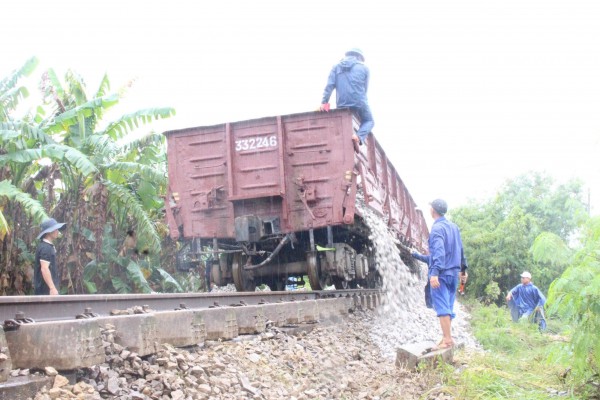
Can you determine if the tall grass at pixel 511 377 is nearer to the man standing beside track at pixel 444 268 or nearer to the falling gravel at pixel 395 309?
the man standing beside track at pixel 444 268

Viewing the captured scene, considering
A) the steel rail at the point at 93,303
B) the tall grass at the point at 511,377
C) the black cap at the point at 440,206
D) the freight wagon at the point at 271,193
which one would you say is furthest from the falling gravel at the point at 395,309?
the steel rail at the point at 93,303

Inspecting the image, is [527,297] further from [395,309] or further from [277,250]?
[277,250]

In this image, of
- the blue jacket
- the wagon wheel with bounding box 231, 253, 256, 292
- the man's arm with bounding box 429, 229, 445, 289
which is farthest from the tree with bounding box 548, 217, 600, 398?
the wagon wheel with bounding box 231, 253, 256, 292

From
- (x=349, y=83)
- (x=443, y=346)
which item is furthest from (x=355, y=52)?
(x=443, y=346)

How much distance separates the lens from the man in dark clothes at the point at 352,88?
355 inches

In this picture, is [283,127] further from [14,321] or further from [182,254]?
[14,321]

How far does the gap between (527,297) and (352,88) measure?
214 inches

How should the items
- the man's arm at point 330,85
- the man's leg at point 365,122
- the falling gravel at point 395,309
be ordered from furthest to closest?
the man's arm at point 330,85, the man's leg at point 365,122, the falling gravel at point 395,309

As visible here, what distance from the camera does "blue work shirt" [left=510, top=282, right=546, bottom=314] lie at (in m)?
10.9

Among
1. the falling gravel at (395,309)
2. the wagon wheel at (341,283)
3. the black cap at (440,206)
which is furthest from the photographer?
the wagon wheel at (341,283)

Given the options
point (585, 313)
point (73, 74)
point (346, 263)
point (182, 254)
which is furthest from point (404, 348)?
point (73, 74)

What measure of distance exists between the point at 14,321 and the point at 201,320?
161 centimetres

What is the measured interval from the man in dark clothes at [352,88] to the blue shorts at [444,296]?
386cm

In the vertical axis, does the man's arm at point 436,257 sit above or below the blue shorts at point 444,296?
above
